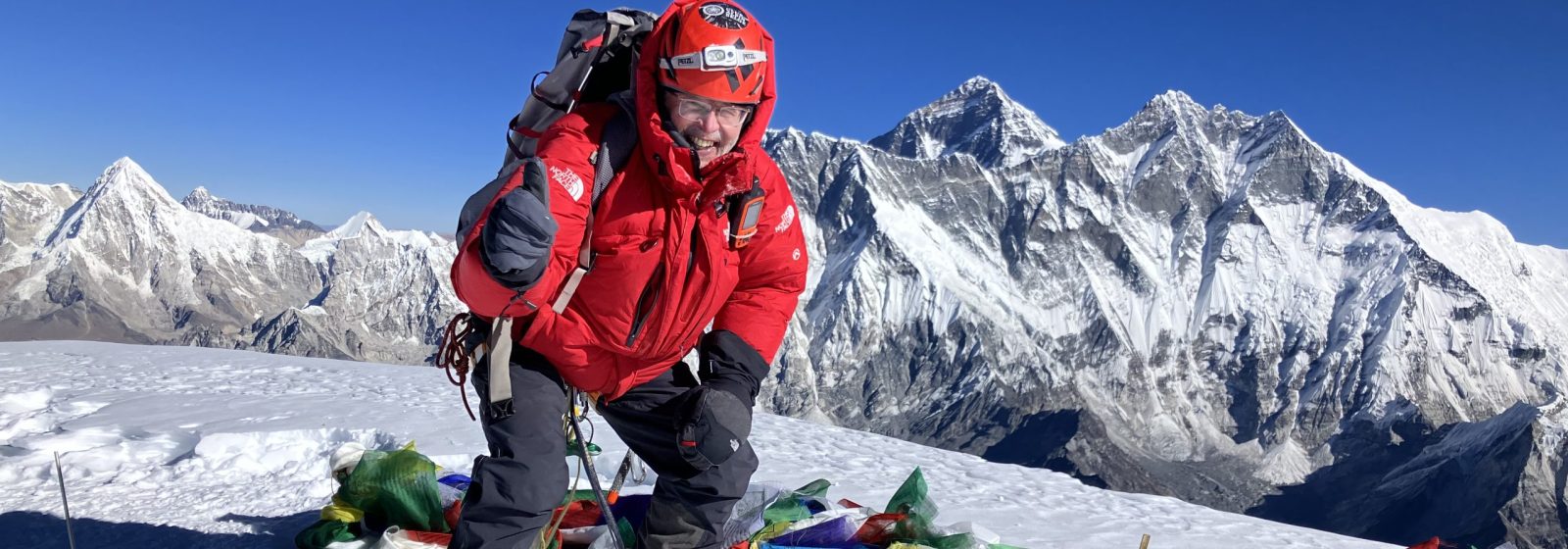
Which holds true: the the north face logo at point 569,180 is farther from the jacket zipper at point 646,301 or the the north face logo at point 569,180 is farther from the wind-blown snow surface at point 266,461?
the wind-blown snow surface at point 266,461

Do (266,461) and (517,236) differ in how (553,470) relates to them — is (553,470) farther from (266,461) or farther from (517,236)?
(266,461)

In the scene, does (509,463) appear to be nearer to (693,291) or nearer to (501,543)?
(501,543)

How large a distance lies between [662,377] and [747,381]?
0.50 m

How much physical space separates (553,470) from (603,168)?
1.49 m

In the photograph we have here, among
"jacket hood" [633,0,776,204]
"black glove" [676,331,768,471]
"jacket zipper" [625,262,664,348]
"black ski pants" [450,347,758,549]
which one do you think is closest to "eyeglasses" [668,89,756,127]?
"jacket hood" [633,0,776,204]

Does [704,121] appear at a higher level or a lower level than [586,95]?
lower

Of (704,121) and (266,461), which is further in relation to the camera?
(266,461)

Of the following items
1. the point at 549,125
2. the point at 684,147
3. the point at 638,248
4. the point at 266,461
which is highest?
the point at 549,125

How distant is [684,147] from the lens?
4434mm

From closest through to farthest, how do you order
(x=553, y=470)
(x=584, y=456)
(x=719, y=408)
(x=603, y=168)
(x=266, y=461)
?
(x=603, y=168), (x=553, y=470), (x=719, y=408), (x=584, y=456), (x=266, y=461)

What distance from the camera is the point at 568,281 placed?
4363 millimetres

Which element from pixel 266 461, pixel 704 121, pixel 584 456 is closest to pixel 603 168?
pixel 704 121

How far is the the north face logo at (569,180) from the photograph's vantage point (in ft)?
13.7

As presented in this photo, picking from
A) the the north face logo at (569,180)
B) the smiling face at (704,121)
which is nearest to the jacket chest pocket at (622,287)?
the the north face logo at (569,180)
